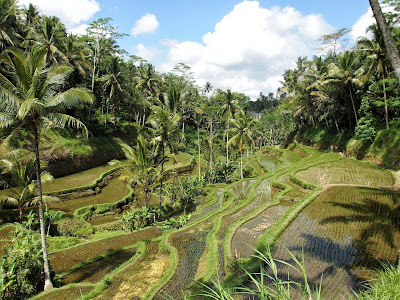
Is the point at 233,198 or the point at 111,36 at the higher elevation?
the point at 111,36

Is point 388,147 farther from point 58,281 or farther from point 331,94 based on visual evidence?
point 58,281

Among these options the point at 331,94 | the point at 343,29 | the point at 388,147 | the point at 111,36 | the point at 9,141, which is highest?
Answer: the point at 111,36

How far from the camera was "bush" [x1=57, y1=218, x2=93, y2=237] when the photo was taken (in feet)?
42.9

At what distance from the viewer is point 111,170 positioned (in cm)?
2408

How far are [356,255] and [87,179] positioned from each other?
66.8 ft

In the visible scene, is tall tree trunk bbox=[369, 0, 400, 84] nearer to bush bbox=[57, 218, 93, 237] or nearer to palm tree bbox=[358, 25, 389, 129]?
bush bbox=[57, 218, 93, 237]

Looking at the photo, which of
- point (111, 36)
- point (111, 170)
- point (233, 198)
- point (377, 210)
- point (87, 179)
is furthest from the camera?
point (111, 36)

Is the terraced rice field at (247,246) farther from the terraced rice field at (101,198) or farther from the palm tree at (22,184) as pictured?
the palm tree at (22,184)

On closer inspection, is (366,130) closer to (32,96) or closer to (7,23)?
(32,96)

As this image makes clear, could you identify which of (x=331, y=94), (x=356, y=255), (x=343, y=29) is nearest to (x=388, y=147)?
(x=331, y=94)

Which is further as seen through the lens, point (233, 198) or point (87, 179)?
point (87, 179)

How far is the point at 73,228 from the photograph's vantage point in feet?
43.5

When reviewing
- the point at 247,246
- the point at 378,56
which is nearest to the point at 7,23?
the point at 247,246

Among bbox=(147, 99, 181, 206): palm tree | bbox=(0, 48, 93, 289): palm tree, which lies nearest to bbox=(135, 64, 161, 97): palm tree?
bbox=(147, 99, 181, 206): palm tree
